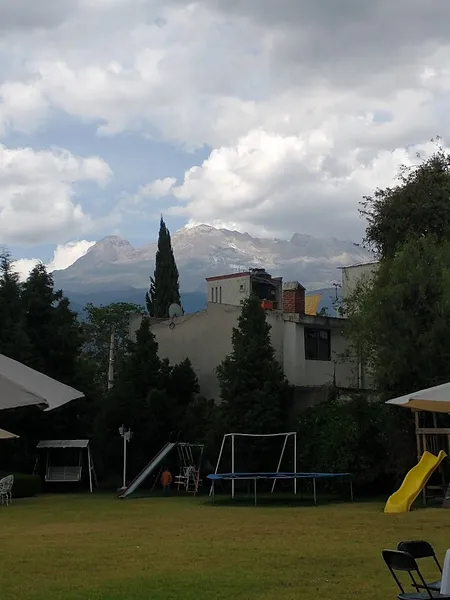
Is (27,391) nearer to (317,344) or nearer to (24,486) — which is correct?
(24,486)

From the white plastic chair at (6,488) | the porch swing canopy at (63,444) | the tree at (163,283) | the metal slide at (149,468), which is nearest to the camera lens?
the white plastic chair at (6,488)

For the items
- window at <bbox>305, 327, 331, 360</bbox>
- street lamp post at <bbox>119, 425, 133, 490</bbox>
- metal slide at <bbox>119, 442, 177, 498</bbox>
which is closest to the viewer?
metal slide at <bbox>119, 442, 177, 498</bbox>

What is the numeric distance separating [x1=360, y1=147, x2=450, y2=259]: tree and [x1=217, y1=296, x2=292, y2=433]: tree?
5131 millimetres

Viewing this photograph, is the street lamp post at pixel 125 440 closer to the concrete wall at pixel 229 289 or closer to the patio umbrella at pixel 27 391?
the concrete wall at pixel 229 289

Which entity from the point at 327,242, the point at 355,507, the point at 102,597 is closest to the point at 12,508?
the point at 355,507

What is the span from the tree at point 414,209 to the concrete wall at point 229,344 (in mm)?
5062

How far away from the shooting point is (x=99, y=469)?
3222cm

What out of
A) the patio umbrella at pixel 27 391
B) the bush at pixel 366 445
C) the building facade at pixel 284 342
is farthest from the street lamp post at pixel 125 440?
the patio umbrella at pixel 27 391

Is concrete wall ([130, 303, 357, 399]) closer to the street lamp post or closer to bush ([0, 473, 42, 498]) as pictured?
the street lamp post

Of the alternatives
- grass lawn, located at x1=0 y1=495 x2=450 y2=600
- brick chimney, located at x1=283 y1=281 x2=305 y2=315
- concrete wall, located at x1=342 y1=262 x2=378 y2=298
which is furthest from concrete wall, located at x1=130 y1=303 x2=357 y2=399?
grass lawn, located at x1=0 y1=495 x2=450 y2=600

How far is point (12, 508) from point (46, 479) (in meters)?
8.59

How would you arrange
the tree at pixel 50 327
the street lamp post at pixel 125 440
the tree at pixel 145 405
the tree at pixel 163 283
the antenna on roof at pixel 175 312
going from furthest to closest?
the tree at pixel 163 283 < the antenna on roof at pixel 175 312 < the tree at pixel 50 327 < the tree at pixel 145 405 < the street lamp post at pixel 125 440

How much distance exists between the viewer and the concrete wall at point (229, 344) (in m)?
33.2

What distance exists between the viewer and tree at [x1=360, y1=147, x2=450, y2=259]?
94.0ft
